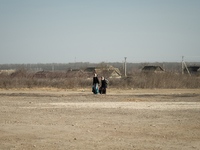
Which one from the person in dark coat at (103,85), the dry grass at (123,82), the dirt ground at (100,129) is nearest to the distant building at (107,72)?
the dry grass at (123,82)

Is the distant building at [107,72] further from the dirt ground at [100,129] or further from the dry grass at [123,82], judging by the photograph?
the dirt ground at [100,129]

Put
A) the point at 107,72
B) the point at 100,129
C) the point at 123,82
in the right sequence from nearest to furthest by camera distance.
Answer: the point at 100,129 → the point at 123,82 → the point at 107,72

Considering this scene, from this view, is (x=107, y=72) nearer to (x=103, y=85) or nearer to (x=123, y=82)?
(x=123, y=82)

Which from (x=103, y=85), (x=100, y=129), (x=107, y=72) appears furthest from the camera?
(x=107, y=72)

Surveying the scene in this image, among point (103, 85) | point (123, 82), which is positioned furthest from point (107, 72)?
point (103, 85)

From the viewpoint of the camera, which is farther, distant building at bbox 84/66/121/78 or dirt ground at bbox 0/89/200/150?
distant building at bbox 84/66/121/78

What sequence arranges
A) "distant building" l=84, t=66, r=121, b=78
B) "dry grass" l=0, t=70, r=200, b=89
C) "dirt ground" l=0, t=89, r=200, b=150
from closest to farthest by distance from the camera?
"dirt ground" l=0, t=89, r=200, b=150
"dry grass" l=0, t=70, r=200, b=89
"distant building" l=84, t=66, r=121, b=78

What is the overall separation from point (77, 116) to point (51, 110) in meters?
2.26

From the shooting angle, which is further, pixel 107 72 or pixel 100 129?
pixel 107 72

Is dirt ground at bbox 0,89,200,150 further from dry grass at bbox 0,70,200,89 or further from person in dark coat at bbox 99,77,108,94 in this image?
dry grass at bbox 0,70,200,89

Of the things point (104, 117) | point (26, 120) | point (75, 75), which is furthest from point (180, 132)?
point (75, 75)

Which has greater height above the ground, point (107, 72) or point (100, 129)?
point (107, 72)

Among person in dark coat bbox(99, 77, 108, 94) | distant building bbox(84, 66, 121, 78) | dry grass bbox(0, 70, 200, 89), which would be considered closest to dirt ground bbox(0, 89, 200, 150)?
person in dark coat bbox(99, 77, 108, 94)

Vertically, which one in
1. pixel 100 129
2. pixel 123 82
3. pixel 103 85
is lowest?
pixel 100 129
